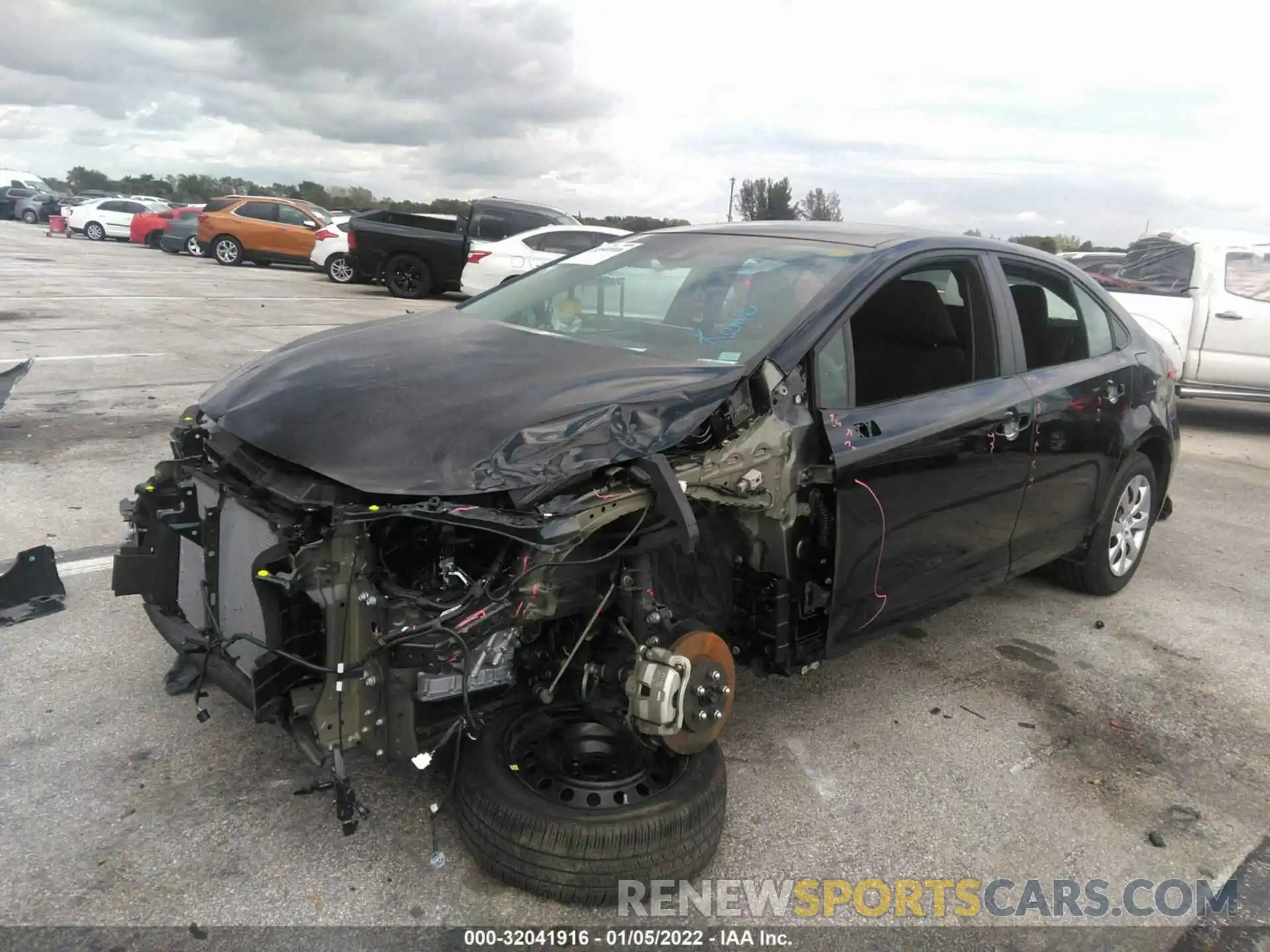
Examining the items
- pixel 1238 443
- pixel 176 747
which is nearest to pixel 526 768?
pixel 176 747

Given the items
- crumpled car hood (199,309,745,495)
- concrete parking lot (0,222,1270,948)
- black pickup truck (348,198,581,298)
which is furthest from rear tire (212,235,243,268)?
crumpled car hood (199,309,745,495)

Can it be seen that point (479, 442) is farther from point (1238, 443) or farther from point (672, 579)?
point (1238, 443)

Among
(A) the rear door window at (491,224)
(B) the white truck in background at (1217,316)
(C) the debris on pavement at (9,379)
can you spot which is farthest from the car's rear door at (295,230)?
(B) the white truck in background at (1217,316)

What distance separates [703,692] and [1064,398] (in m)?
2.33

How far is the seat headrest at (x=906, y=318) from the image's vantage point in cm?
332

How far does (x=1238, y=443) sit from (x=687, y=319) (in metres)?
8.02

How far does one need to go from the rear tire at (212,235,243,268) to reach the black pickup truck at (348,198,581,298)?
7484mm

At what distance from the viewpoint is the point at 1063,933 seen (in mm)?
2535

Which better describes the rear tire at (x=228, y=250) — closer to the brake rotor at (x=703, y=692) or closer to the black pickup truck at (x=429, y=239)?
the black pickup truck at (x=429, y=239)

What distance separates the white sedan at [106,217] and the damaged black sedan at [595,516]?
3328 centimetres

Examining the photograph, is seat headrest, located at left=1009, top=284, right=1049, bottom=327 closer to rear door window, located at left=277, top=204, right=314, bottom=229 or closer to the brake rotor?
the brake rotor

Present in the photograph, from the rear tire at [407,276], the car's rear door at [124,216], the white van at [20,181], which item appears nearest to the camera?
the rear tire at [407,276]

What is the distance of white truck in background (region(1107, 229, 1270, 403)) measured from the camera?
904 centimetres

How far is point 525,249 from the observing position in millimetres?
14484
